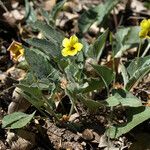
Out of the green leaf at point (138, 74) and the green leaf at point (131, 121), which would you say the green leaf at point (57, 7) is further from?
the green leaf at point (131, 121)

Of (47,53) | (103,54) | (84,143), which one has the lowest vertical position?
(84,143)

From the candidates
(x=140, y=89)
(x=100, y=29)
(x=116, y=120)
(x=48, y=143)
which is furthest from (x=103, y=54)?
(x=48, y=143)

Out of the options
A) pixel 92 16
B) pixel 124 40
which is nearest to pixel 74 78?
pixel 124 40

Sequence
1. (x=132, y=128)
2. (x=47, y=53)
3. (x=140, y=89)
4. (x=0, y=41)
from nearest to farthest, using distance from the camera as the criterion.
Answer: (x=132, y=128) < (x=47, y=53) < (x=140, y=89) < (x=0, y=41)

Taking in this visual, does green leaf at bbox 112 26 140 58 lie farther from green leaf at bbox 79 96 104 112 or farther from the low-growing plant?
green leaf at bbox 79 96 104 112

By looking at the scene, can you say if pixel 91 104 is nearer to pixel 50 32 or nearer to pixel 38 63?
pixel 38 63

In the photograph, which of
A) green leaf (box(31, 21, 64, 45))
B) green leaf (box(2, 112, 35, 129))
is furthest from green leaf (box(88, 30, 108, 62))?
green leaf (box(2, 112, 35, 129))

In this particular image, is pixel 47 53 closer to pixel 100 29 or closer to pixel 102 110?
pixel 102 110
